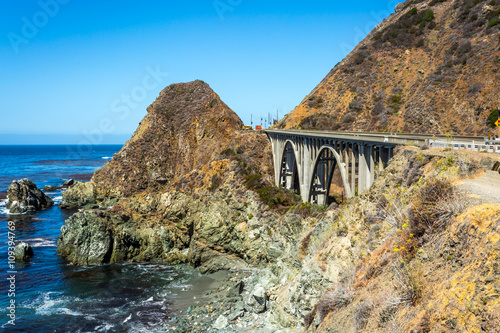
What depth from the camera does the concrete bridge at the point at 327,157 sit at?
79.4 ft

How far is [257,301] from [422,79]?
175 ft

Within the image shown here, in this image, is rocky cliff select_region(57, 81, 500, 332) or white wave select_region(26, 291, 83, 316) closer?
rocky cliff select_region(57, 81, 500, 332)

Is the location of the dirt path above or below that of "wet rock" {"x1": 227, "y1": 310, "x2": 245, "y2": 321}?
above

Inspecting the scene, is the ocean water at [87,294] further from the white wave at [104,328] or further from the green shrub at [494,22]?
the green shrub at [494,22]

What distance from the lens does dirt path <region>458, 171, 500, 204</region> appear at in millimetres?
11262

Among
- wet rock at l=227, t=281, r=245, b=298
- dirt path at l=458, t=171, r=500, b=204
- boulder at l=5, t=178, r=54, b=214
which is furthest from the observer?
boulder at l=5, t=178, r=54, b=214

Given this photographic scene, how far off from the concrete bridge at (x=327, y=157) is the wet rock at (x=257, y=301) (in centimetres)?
1038

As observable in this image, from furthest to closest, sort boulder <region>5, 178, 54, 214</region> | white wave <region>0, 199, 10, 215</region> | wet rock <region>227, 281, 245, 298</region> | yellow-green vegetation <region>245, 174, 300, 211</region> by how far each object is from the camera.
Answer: boulder <region>5, 178, 54, 214</region>, white wave <region>0, 199, 10, 215</region>, yellow-green vegetation <region>245, 174, 300, 211</region>, wet rock <region>227, 281, 245, 298</region>

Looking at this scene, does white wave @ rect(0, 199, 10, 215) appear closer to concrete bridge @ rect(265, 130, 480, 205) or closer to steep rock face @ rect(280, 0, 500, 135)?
concrete bridge @ rect(265, 130, 480, 205)

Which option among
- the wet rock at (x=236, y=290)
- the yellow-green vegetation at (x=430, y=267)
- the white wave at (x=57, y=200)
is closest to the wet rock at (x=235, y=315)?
the wet rock at (x=236, y=290)

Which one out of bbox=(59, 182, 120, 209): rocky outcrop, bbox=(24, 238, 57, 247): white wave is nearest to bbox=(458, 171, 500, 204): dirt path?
bbox=(24, 238, 57, 247): white wave

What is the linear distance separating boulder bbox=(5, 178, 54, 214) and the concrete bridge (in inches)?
2011

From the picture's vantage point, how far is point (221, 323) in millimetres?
26109

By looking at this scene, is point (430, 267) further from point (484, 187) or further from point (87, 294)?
point (87, 294)
